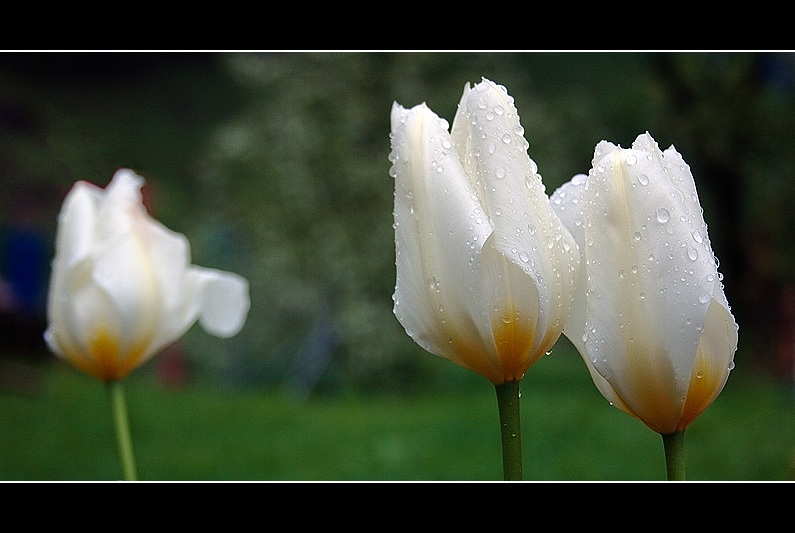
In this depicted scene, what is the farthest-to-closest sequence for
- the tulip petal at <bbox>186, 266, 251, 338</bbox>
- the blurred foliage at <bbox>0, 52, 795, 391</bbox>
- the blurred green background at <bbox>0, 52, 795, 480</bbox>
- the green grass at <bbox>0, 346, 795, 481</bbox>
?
the blurred foliage at <bbox>0, 52, 795, 391</bbox> < the blurred green background at <bbox>0, 52, 795, 480</bbox> < the green grass at <bbox>0, 346, 795, 481</bbox> < the tulip petal at <bbox>186, 266, 251, 338</bbox>

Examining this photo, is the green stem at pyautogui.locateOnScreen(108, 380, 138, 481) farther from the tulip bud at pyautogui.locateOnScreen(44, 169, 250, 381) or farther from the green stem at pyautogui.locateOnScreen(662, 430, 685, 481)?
A: the green stem at pyautogui.locateOnScreen(662, 430, 685, 481)

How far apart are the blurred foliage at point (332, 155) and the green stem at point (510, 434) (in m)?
2.94

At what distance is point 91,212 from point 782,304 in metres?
2.91

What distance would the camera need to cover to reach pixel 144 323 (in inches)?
23.4

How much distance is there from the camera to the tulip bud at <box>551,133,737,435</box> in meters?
0.34

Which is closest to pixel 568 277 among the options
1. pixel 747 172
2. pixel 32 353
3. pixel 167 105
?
pixel 747 172

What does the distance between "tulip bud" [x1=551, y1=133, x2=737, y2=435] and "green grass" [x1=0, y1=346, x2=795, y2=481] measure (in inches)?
79.9

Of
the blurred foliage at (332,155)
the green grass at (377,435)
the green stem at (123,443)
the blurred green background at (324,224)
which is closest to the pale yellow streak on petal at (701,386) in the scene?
the green stem at (123,443)

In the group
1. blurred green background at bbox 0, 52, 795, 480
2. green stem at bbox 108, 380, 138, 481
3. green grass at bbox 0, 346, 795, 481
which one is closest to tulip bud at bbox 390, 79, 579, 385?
green stem at bbox 108, 380, 138, 481

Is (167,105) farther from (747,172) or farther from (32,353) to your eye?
(747,172)

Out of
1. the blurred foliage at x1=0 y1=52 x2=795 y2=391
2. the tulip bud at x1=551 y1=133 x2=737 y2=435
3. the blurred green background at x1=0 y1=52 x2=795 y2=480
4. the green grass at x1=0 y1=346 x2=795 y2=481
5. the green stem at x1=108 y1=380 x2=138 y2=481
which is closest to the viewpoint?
the tulip bud at x1=551 y1=133 x2=737 y2=435

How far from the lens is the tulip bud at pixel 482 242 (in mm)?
361
